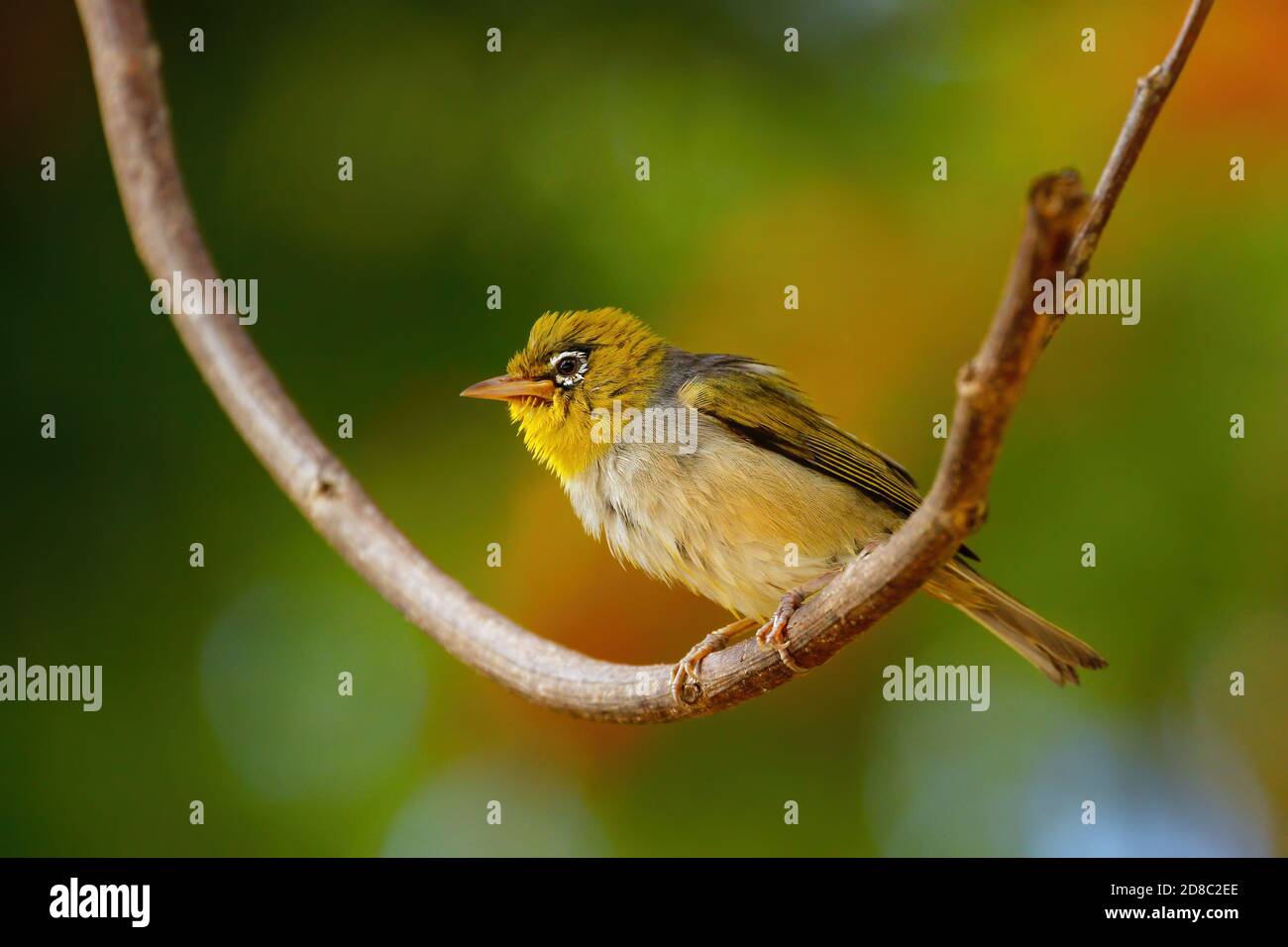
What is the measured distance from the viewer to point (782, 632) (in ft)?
8.66

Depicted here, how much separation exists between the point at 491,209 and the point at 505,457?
3.88 feet

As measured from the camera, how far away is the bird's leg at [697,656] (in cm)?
267

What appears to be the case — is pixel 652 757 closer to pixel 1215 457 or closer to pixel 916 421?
pixel 916 421

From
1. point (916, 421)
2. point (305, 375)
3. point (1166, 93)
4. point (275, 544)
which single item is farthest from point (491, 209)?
point (1166, 93)

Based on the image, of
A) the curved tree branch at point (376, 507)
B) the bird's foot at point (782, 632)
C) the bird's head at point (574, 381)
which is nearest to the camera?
the curved tree branch at point (376, 507)

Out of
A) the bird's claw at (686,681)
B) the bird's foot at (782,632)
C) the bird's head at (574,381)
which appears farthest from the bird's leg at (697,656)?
the bird's head at (574,381)

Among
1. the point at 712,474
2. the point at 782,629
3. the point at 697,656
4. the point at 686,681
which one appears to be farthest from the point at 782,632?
the point at 712,474

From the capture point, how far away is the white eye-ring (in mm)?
4293

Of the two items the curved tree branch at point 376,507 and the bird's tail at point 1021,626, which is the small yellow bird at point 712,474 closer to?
the bird's tail at point 1021,626

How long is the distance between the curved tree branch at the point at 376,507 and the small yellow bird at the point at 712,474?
1.29 metres

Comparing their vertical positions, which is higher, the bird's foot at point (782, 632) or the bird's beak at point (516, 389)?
the bird's beak at point (516, 389)

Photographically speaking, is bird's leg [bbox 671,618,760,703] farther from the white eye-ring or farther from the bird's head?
the white eye-ring

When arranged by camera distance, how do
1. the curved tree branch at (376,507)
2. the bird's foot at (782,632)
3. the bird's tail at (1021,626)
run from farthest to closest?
the bird's tail at (1021,626) → the bird's foot at (782,632) → the curved tree branch at (376,507)

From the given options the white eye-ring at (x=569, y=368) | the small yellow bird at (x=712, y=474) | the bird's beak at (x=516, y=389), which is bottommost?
the small yellow bird at (x=712, y=474)
